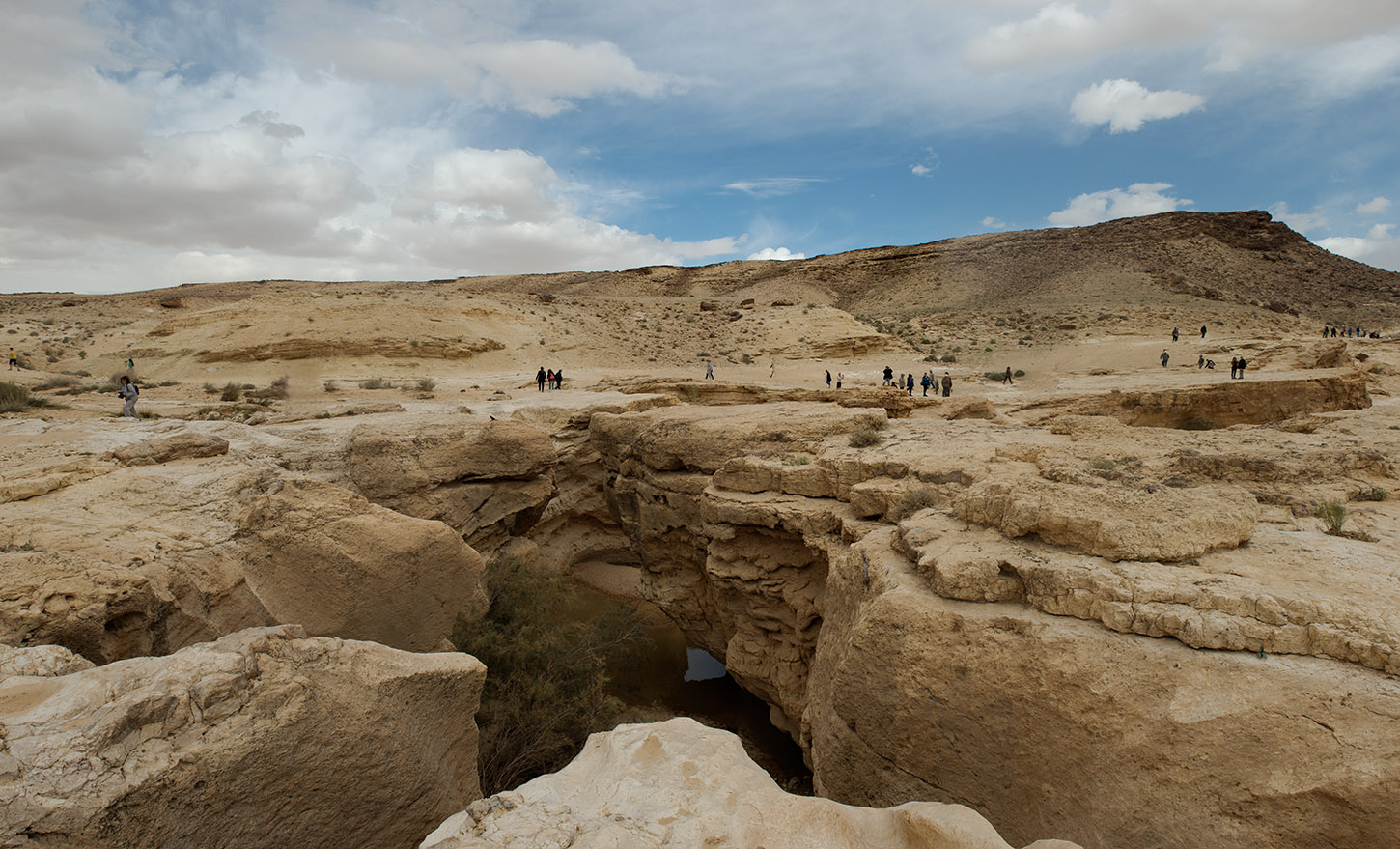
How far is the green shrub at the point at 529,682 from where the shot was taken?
812 cm

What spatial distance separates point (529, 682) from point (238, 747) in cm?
561

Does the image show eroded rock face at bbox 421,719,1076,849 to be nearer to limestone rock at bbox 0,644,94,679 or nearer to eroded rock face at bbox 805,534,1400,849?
eroded rock face at bbox 805,534,1400,849

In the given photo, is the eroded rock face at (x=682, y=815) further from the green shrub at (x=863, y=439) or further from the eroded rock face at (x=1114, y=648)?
the green shrub at (x=863, y=439)

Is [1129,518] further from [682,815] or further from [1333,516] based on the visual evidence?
[682,815]

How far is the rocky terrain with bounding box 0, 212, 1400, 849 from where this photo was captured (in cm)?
309

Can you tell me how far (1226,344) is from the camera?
28.7m

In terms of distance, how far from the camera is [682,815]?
3014 millimetres

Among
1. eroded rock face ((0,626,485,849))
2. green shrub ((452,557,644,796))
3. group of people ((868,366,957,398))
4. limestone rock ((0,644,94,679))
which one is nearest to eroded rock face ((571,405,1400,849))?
eroded rock face ((0,626,485,849))

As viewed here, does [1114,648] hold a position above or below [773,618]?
above

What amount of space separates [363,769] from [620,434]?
29.0 ft

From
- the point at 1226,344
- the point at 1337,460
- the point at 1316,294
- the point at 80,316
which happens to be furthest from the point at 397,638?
the point at 1316,294

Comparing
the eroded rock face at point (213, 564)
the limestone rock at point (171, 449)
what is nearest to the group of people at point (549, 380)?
the limestone rock at point (171, 449)

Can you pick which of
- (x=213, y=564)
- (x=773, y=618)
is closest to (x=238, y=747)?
(x=213, y=564)

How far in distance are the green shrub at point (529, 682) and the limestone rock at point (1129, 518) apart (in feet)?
20.5
